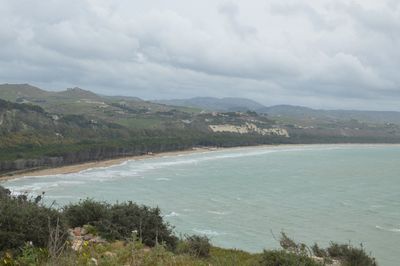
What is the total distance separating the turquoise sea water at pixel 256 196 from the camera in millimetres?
37625

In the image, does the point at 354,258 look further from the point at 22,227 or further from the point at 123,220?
the point at 22,227

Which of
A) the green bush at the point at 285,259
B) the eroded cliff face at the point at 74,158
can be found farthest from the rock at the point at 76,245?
the eroded cliff face at the point at 74,158

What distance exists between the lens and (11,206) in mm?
13367

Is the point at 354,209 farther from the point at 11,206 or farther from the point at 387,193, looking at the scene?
the point at 11,206

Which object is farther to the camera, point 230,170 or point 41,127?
point 41,127

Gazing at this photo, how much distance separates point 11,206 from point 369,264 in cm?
1446

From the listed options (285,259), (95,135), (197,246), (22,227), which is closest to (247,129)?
(95,135)

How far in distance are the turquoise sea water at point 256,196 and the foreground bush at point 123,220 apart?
51.3ft

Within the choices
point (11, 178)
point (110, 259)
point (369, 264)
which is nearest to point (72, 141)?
point (11, 178)

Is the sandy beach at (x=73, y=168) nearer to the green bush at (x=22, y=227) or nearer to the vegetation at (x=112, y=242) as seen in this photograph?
the vegetation at (x=112, y=242)

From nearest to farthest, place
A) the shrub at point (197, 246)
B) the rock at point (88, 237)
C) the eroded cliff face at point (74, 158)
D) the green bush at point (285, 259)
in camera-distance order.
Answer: the green bush at point (285, 259)
the rock at point (88, 237)
the shrub at point (197, 246)
the eroded cliff face at point (74, 158)

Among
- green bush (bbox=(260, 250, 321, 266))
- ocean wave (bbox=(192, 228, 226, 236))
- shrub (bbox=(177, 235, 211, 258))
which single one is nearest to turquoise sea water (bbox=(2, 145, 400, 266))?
ocean wave (bbox=(192, 228, 226, 236))

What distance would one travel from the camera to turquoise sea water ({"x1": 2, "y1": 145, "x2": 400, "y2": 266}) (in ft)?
123

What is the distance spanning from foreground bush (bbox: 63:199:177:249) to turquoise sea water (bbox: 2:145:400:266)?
616 inches
